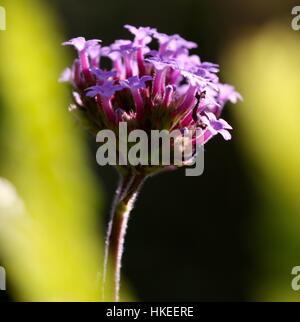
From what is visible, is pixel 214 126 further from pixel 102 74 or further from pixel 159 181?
pixel 159 181

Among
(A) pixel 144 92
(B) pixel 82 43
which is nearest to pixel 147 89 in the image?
(A) pixel 144 92

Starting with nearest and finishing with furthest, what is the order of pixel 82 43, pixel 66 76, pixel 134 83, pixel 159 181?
pixel 134 83 → pixel 82 43 → pixel 66 76 → pixel 159 181

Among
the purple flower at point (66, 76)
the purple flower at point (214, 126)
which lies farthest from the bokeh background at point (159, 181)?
the purple flower at point (214, 126)

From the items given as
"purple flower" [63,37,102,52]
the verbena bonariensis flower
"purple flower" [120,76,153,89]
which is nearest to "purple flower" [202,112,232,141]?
the verbena bonariensis flower

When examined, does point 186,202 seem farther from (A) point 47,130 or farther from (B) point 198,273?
(A) point 47,130

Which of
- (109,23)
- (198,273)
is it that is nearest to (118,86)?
(198,273)

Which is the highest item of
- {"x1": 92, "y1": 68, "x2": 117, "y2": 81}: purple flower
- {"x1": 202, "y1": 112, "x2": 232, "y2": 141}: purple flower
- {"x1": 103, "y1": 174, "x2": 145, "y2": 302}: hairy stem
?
{"x1": 92, "y1": 68, "x2": 117, "y2": 81}: purple flower

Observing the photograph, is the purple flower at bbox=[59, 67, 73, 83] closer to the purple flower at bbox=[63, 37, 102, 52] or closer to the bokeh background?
the bokeh background

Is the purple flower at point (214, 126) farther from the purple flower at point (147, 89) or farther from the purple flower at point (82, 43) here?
the purple flower at point (82, 43)
